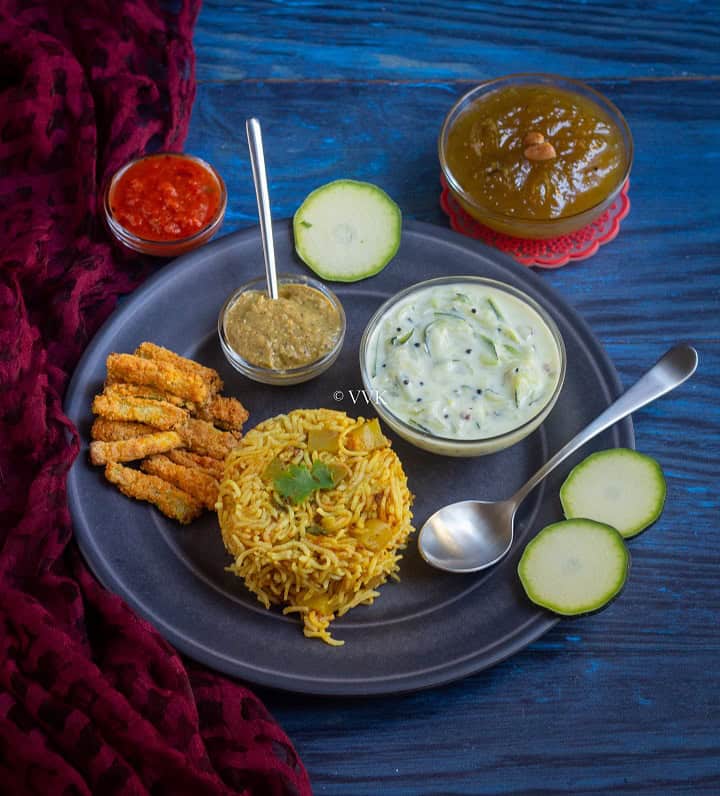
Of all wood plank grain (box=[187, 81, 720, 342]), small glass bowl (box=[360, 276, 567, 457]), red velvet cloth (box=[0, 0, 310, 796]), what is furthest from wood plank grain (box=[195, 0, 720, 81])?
small glass bowl (box=[360, 276, 567, 457])

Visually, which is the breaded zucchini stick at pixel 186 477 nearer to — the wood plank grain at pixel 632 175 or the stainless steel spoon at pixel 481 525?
the stainless steel spoon at pixel 481 525

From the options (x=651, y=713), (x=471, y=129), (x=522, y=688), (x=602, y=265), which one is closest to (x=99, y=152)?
(x=471, y=129)

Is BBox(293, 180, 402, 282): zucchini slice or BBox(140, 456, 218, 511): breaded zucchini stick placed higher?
BBox(293, 180, 402, 282): zucchini slice

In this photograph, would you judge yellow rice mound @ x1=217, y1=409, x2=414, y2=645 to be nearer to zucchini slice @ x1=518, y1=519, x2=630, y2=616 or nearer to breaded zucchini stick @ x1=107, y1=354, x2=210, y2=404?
breaded zucchini stick @ x1=107, y1=354, x2=210, y2=404

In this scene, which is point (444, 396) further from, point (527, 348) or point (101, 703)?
point (101, 703)

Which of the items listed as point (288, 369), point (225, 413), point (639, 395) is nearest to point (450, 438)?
point (288, 369)

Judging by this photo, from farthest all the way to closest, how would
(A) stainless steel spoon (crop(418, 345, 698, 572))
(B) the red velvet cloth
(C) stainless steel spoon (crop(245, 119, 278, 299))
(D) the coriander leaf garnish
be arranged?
(C) stainless steel spoon (crop(245, 119, 278, 299)) < (A) stainless steel spoon (crop(418, 345, 698, 572)) < (D) the coriander leaf garnish < (B) the red velvet cloth

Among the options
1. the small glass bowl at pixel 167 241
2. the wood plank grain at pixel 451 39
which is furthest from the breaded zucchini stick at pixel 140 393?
the wood plank grain at pixel 451 39
